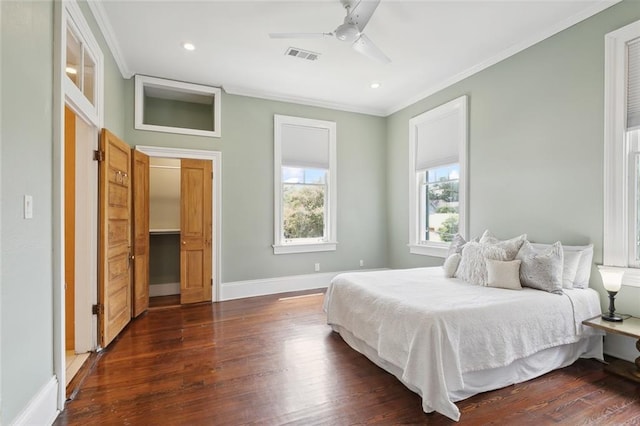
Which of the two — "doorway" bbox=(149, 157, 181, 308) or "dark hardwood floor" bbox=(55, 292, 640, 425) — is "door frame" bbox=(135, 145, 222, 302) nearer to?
"doorway" bbox=(149, 157, 181, 308)

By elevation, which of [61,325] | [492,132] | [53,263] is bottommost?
[61,325]

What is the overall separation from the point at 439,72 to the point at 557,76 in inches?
56.2

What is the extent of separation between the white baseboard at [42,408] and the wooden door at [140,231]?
6.60 feet

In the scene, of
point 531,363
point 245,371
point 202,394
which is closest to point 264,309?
point 245,371

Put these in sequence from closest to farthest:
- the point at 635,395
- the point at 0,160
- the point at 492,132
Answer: the point at 0,160 < the point at 635,395 < the point at 492,132

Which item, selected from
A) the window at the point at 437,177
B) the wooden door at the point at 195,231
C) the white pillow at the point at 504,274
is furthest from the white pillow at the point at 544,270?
the wooden door at the point at 195,231

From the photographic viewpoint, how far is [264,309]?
13.6 ft

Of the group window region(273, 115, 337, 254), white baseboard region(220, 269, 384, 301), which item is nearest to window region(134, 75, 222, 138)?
window region(273, 115, 337, 254)

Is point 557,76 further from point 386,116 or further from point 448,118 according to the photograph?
point 386,116

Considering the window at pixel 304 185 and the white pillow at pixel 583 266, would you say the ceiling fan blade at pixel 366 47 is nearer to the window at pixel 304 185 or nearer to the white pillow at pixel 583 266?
the window at pixel 304 185

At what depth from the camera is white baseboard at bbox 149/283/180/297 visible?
4.92 m

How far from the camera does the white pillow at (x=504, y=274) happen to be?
2742 mm

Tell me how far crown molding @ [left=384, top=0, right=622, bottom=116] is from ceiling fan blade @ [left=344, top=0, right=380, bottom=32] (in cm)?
201

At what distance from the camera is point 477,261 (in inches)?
120
